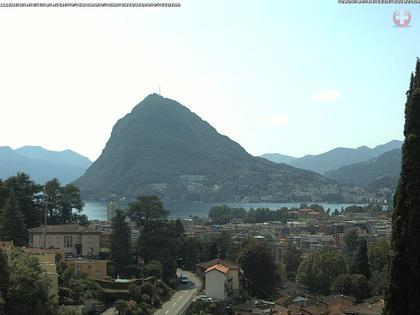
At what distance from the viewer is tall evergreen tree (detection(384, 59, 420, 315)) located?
9.33 meters

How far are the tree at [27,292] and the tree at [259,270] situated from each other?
52.4 feet

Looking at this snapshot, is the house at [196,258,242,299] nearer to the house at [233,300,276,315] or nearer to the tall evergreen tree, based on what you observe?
the house at [233,300,276,315]

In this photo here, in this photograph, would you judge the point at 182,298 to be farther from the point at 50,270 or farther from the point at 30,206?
the point at 30,206

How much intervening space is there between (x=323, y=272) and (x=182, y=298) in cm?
862

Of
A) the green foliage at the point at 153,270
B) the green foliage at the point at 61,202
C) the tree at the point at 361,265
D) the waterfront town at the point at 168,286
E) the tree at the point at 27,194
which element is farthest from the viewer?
the green foliage at the point at 61,202

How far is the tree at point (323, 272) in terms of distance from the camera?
Result: 104 ft

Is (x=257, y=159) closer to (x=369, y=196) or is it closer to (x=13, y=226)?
(x=369, y=196)

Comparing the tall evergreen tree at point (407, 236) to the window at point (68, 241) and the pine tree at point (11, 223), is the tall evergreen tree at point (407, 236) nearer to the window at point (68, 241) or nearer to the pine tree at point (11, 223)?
the pine tree at point (11, 223)

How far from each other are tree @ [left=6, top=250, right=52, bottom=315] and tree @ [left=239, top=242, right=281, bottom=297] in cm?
1596

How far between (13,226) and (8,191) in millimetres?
3776

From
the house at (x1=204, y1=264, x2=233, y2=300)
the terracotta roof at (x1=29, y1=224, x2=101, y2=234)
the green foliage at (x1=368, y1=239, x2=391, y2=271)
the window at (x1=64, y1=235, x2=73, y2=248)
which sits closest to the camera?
the house at (x1=204, y1=264, x2=233, y2=300)

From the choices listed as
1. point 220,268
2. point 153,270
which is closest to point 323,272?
point 220,268

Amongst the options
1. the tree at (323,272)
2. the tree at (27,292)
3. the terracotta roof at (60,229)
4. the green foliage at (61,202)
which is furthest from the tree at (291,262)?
the tree at (27,292)

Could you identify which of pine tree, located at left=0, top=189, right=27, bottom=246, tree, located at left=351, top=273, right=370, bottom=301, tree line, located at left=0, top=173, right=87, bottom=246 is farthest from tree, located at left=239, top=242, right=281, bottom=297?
pine tree, located at left=0, top=189, right=27, bottom=246
